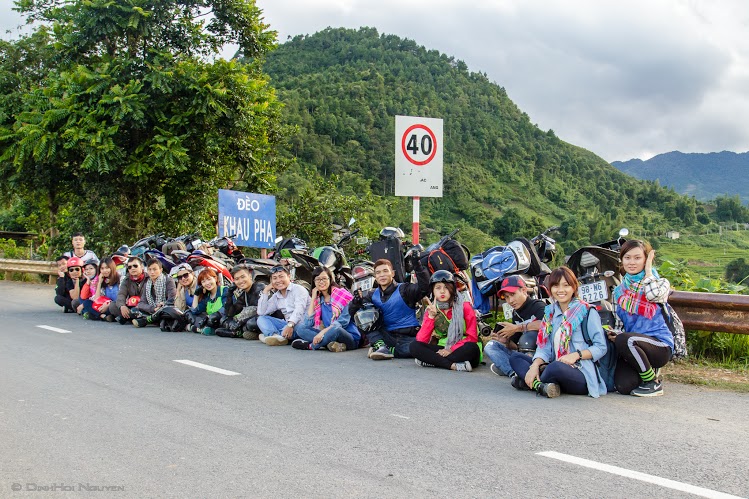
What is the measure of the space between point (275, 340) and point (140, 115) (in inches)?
352

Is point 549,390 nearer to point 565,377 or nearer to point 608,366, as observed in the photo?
point 565,377

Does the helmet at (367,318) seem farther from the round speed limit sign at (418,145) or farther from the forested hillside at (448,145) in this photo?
the forested hillside at (448,145)

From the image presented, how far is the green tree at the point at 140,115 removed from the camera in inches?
695

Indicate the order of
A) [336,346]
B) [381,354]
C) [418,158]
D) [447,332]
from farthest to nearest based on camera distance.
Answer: [418,158]
[336,346]
[381,354]
[447,332]

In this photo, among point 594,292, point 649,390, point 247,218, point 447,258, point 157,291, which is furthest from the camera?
point 247,218

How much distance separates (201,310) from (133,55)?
9.78 meters

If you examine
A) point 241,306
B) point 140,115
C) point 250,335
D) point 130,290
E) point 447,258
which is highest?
point 140,115

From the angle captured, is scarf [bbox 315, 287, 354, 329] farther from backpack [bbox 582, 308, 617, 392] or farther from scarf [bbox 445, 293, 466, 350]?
backpack [bbox 582, 308, 617, 392]

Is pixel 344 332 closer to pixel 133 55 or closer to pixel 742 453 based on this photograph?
pixel 742 453

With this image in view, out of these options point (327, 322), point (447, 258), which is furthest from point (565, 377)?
point (327, 322)

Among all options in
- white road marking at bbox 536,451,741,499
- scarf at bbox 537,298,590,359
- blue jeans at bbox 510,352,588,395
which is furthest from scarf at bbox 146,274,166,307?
white road marking at bbox 536,451,741,499

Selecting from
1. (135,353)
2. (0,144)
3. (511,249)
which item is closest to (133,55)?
(0,144)

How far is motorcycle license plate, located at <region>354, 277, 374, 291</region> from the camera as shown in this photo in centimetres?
1025

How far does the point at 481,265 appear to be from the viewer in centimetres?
891
